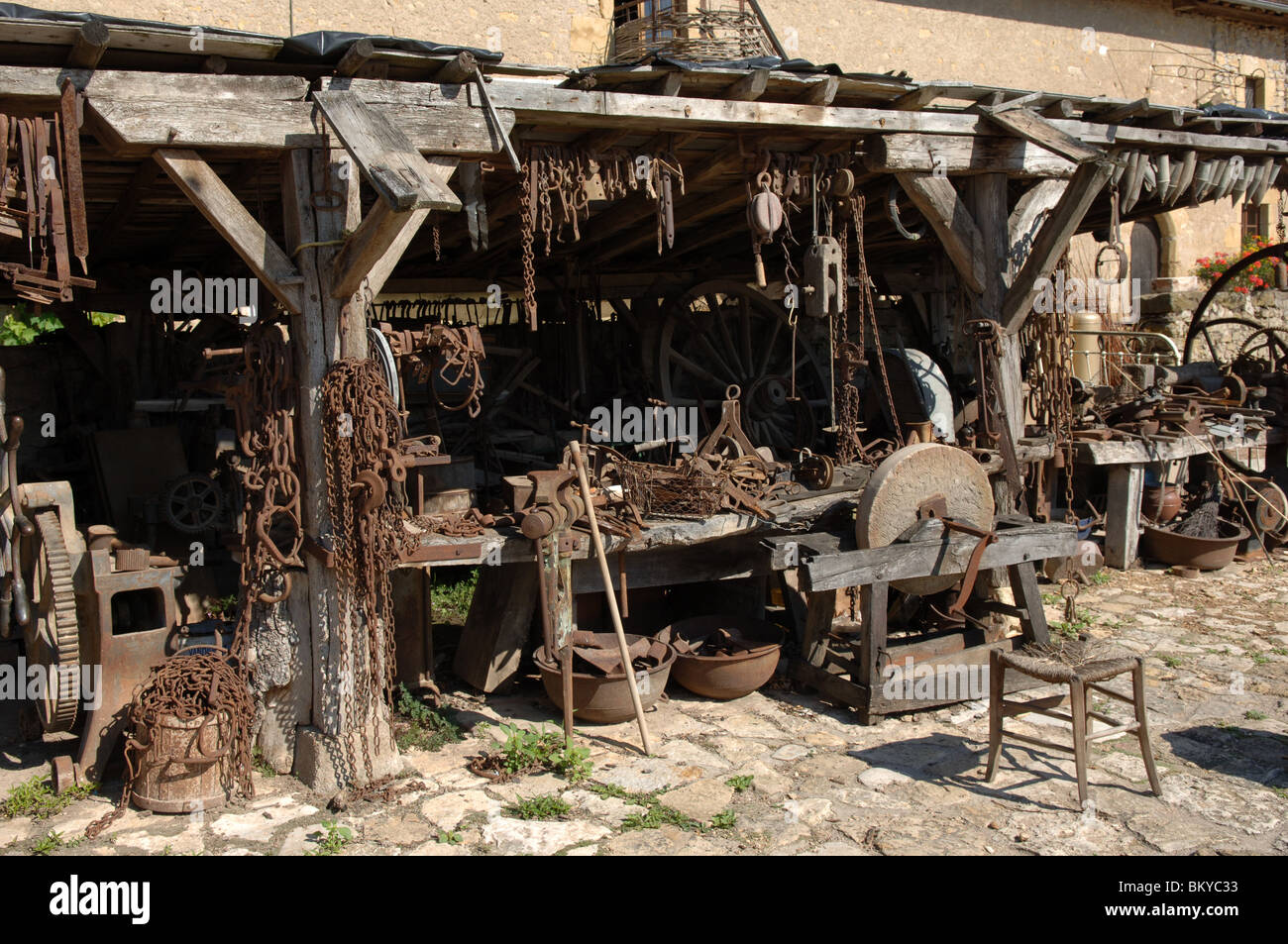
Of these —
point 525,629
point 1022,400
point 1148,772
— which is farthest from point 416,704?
point 1022,400

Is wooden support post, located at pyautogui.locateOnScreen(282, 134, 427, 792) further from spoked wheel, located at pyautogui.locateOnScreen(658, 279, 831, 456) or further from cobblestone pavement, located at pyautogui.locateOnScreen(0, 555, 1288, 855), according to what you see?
spoked wheel, located at pyautogui.locateOnScreen(658, 279, 831, 456)

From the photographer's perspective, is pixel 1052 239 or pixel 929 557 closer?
pixel 929 557

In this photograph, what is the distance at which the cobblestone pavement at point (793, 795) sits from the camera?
4770 mm

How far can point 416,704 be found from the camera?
245 inches

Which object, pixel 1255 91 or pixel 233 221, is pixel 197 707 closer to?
pixel 233 221

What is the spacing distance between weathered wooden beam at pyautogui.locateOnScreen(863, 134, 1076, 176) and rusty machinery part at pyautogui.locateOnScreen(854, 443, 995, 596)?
1977mm

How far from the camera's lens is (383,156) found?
4.71 meters

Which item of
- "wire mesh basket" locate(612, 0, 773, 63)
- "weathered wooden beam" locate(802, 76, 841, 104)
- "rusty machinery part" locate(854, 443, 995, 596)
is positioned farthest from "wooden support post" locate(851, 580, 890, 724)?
"wire mesh basket" locate(612, 0, 773, 63)

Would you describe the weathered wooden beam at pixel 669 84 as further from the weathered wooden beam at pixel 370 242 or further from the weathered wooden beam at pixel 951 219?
the weathered wooden beam at pixel 951 219

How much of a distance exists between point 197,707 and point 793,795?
2967 millimetres

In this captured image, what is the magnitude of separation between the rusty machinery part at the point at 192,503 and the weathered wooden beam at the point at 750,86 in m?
4.59

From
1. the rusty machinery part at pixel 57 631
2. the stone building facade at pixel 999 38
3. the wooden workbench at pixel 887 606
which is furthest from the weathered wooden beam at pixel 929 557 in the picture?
the stone building facade at pixel 999 38

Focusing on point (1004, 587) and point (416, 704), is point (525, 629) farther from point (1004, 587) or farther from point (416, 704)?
point (1004, 587)

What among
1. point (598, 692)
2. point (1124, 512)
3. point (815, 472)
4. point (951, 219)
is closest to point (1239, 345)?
point (1124, 512)
